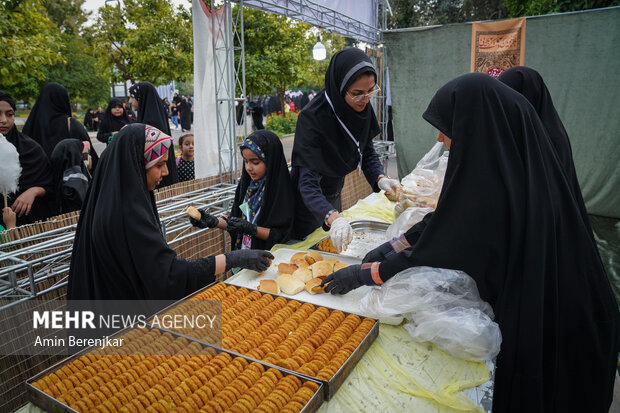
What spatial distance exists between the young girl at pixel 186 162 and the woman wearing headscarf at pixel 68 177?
177 centimetres

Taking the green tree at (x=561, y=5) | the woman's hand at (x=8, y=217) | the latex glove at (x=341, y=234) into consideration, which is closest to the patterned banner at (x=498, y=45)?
the green tree at (x=561, y=5)

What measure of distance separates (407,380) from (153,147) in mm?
1430

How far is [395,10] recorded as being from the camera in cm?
1719

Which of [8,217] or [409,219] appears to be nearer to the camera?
[409,219]

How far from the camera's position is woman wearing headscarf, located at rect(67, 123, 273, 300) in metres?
1.71

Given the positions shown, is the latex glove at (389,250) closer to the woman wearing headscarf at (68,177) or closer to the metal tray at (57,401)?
the metal tray at (57,401)

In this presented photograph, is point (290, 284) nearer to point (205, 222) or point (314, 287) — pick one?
point (314, 287)

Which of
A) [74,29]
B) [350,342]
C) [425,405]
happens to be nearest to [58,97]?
[350,342]

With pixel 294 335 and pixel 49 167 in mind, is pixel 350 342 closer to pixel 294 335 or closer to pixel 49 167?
pixel 294 335

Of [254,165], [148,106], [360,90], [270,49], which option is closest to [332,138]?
[360,90]

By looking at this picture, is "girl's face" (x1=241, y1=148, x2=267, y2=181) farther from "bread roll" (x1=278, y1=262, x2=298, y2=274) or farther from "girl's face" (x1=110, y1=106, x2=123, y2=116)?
"girl's face" (x1=110, y1=106, x2=123, y2=116)

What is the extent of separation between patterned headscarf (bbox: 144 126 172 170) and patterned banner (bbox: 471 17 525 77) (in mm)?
5273

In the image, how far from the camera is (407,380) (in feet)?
4.33

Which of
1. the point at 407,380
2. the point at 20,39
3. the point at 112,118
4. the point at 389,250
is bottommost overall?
the point at 407,380
